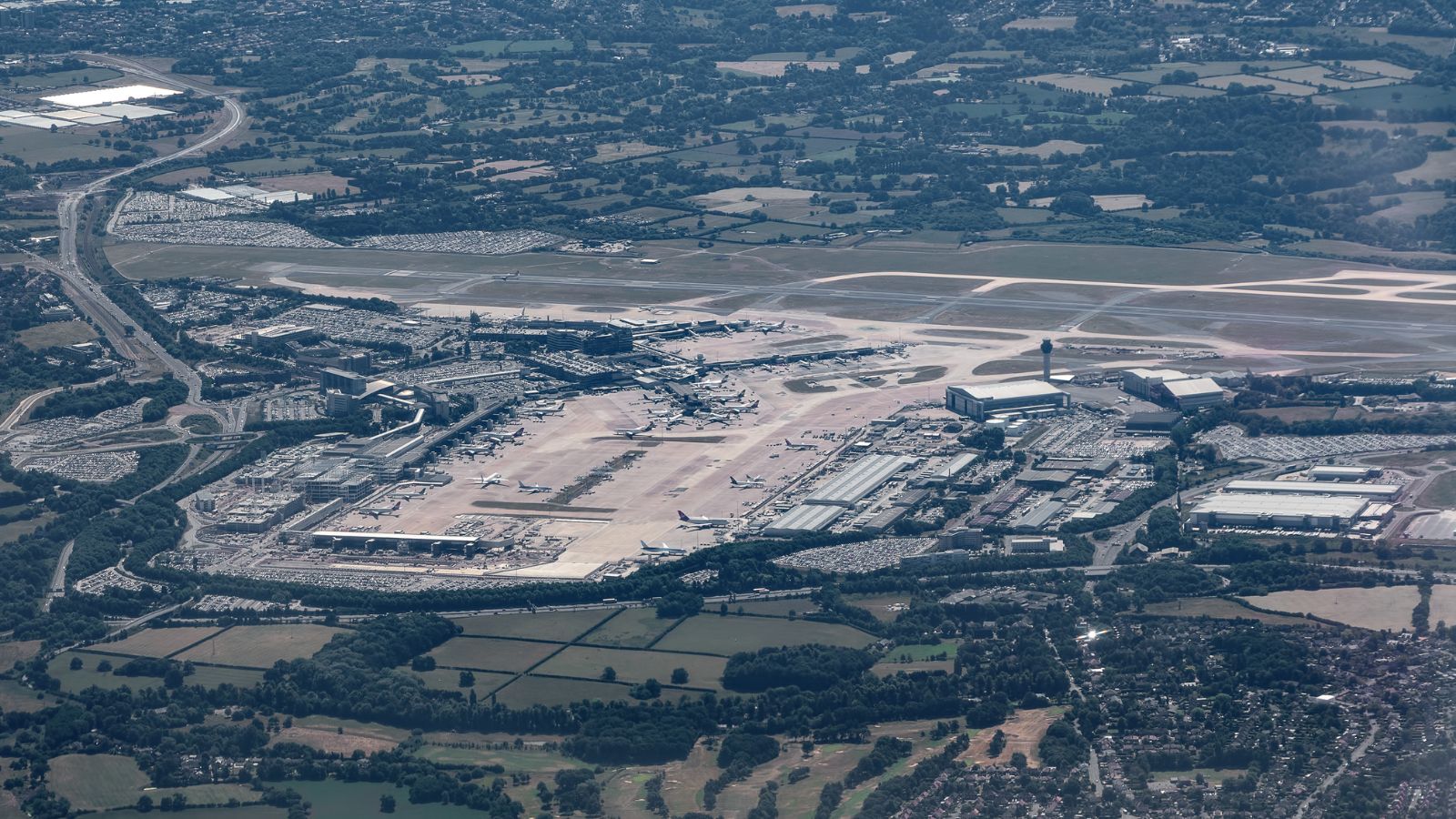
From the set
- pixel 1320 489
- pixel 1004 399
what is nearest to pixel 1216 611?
pixel 1320 489

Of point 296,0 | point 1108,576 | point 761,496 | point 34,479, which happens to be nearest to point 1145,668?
point 1108,576

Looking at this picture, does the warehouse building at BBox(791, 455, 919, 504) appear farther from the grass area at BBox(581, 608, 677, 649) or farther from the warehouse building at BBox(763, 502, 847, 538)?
the grass area at BBox(581, 608, 677, 649)

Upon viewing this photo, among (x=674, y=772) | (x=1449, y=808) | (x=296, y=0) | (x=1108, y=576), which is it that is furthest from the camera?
(x=296, y=0)

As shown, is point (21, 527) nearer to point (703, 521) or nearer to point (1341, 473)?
point (703, 521)

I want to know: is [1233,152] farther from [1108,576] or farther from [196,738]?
[196,738]

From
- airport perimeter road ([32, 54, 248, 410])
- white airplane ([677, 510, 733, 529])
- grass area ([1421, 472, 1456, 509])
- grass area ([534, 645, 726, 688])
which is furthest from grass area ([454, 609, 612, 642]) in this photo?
airport perimeter road ([32, 54, 248, 410])

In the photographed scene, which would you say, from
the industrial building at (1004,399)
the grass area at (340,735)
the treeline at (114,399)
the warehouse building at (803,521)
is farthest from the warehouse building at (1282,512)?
the treeline at (114,399)

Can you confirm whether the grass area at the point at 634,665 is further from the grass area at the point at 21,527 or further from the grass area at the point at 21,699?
the grass area at the point at 21,527
